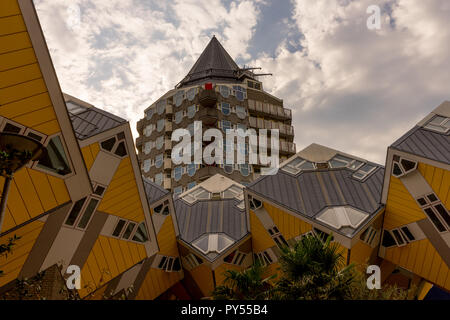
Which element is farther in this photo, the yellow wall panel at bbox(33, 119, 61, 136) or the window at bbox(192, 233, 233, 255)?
the window at bbox(192, 233, 233, 255)

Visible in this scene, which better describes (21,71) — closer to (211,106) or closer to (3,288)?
(3,288)

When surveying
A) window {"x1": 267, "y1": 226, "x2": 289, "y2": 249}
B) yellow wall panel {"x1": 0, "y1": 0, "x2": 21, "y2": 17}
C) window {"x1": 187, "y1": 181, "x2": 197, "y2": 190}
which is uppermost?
window {"x1": 187, "y1": 181, "x2": 197, "y2": 190}

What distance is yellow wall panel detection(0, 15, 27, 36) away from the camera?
7.90 m

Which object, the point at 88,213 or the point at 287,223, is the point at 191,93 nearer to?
the point at 287,223

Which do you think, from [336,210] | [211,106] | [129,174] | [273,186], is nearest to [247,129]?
[211,106]

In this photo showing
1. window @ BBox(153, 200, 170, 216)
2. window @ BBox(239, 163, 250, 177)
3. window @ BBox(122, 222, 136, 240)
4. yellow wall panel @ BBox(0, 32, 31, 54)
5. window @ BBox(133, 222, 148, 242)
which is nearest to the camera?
yellow wall panel @ BBox(0, 32, 31, 54)

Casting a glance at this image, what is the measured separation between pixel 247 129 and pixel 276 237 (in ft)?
92.4

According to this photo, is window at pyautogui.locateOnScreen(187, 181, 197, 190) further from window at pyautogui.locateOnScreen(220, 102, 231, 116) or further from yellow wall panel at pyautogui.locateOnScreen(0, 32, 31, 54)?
yellow wall panel at pyautogui.locateOnScreen(0, 32, 31, 54)

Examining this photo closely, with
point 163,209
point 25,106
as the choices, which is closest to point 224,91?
point 163,209

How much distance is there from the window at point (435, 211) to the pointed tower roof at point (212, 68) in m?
42.8

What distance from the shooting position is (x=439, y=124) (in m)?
17.6

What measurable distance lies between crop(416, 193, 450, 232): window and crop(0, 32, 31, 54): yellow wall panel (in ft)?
58.3

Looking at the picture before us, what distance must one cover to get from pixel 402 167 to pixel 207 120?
30.7 metres

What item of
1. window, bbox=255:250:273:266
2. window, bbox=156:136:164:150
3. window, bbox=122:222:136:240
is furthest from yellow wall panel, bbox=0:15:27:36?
window, bbox=156:136:164:150
